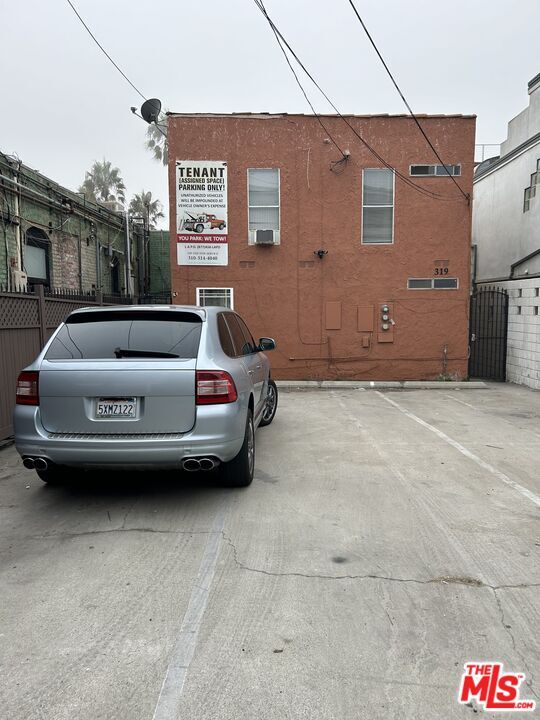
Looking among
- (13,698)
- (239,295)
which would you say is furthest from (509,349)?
(13,698)

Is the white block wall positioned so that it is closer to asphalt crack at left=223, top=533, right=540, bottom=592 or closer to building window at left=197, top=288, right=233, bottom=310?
building window at left=197, top=288, right=233, bottom=310

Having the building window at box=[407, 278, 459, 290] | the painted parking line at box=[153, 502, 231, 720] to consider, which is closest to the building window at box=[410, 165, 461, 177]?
the building window at box=[407, 278, 459, 290]

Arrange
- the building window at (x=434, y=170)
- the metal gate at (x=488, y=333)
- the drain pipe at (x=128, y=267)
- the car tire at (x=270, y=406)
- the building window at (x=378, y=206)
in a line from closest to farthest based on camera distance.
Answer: the car tire at (x=270, y=406) < the building window at (x=434, y=170) < the building window at (x=378, y=206) < the metal gate at (x=488, y=333) < the drain pipe at (x=128, y=267)

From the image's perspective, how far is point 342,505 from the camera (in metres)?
4.46

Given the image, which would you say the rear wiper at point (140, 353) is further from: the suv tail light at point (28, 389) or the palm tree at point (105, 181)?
the palm tree at point (105, 181)

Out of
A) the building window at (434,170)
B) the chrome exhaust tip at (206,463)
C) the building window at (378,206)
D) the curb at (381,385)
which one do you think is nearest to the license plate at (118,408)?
the chrome exhaust tip at (206,463)

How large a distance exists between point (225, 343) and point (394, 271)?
8824mm

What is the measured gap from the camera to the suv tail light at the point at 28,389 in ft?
13.8

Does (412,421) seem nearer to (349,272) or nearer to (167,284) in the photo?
(349,272)

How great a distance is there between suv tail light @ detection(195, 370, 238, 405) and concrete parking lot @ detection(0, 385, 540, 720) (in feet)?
3.22

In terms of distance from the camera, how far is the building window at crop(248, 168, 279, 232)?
12.5m

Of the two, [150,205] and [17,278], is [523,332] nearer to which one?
[17,278]

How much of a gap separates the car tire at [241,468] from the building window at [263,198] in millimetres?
8706

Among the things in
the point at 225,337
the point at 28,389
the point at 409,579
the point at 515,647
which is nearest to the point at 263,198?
the point at 225,337
